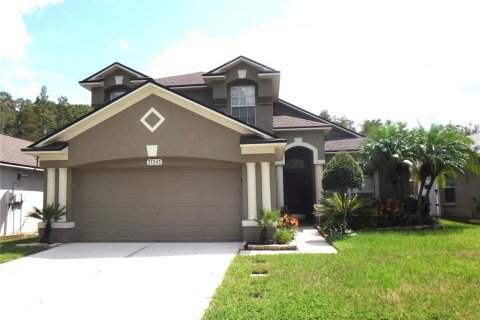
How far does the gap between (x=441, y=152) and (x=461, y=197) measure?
6559 millimetres

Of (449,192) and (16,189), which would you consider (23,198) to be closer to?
(16,189)

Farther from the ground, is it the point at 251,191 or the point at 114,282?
the point at 251,191

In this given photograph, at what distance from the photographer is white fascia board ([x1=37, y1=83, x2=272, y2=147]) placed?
1173 centimetres

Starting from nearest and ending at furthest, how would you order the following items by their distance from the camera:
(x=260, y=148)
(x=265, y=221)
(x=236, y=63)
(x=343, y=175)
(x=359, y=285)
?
1. (x=359, y=285)
2. (x=265, y=221)
3. (x=260, y=148)
4. (x=343, y=175)
5. (x=236, y=63)

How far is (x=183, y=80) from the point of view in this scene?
17.7 m

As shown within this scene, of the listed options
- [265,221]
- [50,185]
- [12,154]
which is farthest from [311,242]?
[12,154]

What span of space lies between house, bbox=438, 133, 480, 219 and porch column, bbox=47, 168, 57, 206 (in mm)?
15913

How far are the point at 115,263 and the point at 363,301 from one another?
18.8 feet

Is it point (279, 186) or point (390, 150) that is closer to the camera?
point (390, 150)

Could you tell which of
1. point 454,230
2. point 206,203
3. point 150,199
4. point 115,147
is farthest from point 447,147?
point 115,147

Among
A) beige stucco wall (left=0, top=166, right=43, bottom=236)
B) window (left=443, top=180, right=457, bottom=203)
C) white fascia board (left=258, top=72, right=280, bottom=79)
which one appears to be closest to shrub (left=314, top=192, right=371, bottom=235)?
white fascia board (left=258, top=72, right=280, bottom=79)

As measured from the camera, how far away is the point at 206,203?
480 inches

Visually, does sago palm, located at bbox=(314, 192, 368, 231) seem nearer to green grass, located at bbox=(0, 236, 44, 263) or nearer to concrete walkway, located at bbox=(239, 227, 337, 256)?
concrete walkway, located at bbox=(239, 227, 337, 256)

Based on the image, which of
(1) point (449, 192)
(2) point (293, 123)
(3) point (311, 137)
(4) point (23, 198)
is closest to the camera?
(3) point (311, 137)
